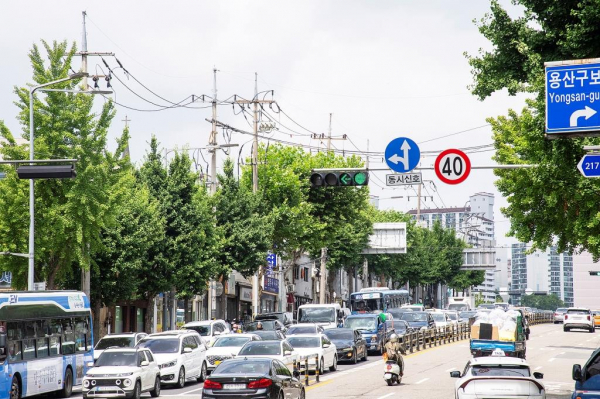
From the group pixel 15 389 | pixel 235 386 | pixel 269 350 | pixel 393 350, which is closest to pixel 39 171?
pixel 15 389

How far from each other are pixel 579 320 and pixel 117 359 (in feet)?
160

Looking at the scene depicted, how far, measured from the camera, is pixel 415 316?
57875 mm

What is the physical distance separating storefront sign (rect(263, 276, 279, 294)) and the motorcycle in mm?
56495

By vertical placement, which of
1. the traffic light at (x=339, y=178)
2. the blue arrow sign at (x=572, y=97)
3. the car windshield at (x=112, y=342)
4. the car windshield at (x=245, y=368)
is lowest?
the car windshield at (x=112, y=342)

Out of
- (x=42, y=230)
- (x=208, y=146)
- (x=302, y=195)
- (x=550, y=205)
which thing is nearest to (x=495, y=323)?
(x=550, y=205)

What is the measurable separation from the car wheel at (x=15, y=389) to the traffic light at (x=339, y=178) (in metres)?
9.30

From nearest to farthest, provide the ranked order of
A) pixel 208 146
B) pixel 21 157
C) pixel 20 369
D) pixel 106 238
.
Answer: pixel 20 369 < pixel 21 157 < pixel 106 238 < pixel 208 146

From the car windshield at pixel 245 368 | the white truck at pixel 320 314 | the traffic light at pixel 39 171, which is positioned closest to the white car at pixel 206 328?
the white truck at pixel 320 314

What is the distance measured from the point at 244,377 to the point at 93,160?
60.8ft

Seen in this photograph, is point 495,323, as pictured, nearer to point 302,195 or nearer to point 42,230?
point 42,230

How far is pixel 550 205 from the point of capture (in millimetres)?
32688

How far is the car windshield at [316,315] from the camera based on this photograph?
52.5 m

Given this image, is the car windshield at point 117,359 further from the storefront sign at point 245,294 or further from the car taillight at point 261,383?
the storefront sign at point 245,294

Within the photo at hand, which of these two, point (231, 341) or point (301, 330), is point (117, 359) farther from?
point (301, 330)
